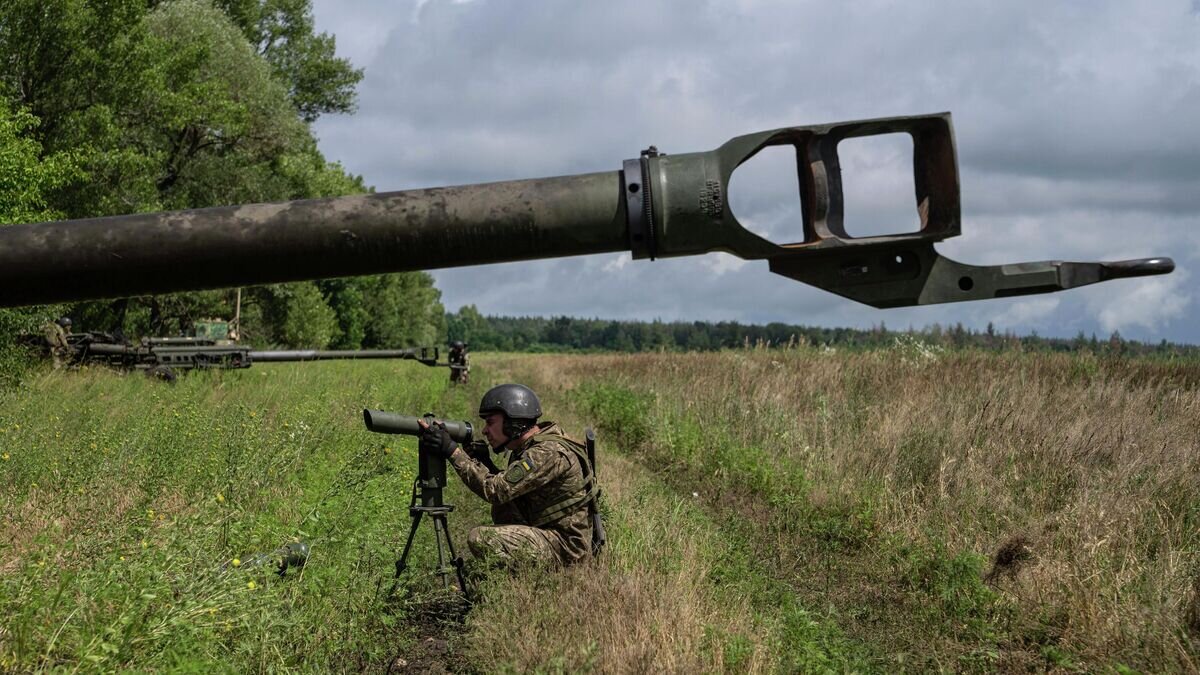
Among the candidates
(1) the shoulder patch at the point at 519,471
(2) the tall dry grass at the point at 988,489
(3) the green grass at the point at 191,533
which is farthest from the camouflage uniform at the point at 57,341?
(1) the shoulder patch at the point at 519,471

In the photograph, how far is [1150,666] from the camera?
5.16 m

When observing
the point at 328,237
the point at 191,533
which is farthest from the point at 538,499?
the point at 328,237

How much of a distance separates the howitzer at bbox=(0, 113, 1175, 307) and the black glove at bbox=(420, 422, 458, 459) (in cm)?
324

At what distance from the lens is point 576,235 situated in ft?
9.29

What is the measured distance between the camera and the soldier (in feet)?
20.5

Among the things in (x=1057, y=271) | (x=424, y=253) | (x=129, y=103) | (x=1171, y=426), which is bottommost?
(x=1171, y=426)

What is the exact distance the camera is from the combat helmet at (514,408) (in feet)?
21.7

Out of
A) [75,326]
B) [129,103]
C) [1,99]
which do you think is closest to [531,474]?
[1,99]

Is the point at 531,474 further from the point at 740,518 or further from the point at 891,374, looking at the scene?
the point at 891,374

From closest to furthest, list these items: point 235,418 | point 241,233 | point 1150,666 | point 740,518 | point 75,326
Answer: point 241,233, point 1150,666, point 740,518, point 235,418, point 75,326

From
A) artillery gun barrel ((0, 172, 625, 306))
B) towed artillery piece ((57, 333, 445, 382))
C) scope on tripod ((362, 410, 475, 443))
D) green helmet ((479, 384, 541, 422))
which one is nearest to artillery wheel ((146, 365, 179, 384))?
towed artillery piece ((57, 333, 445, 382))

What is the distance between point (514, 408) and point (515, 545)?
91 cm

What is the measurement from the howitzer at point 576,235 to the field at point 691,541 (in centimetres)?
204

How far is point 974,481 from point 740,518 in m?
2.19
